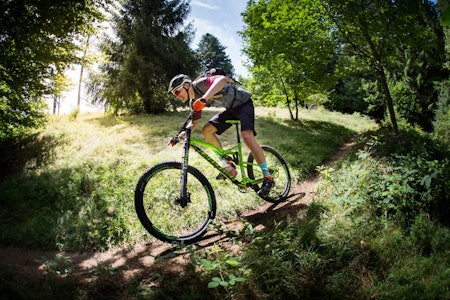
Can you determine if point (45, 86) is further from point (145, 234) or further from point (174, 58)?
point (145, 234)

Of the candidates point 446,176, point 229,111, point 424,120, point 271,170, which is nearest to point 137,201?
point 229,111

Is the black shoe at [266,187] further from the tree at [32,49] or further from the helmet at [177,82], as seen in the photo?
Answer: the tree at [32,49]

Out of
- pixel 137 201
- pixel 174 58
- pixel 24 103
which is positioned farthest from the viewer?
pixel 174 58

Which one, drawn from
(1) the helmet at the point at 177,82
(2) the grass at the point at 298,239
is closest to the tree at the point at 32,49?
(2) the grass at the point at 298,239

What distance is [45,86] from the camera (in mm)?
9555

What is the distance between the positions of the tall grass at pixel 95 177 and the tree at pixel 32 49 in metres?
1.50

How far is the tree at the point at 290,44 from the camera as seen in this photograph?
938 cm

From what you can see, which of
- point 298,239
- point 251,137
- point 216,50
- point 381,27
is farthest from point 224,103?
point 216,50

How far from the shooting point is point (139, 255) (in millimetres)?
3473

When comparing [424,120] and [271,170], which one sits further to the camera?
[424,120]

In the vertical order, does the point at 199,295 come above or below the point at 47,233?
above

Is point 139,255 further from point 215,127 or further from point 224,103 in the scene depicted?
point 224,103

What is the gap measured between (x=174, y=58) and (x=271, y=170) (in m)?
11.3

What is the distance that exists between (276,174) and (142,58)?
1138 centimetres
